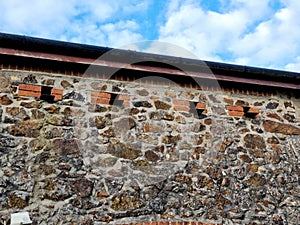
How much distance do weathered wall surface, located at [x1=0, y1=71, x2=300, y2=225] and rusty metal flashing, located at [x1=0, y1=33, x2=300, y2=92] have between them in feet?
0.65

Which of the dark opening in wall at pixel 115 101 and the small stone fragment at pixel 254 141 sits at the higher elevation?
the dark opening in wall at pixel 115 101

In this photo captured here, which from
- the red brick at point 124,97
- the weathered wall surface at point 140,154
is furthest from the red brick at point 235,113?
the red brick at point 124,97

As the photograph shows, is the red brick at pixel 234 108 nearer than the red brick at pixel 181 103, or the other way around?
the red brick at pixel 181 103

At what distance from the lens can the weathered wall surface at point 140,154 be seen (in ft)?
12.9

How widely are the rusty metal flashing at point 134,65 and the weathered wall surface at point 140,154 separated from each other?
200 millimetres

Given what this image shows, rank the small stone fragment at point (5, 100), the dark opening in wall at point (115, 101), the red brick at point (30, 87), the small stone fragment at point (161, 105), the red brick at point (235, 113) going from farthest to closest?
the red brick at point (235, 113) < the small stone fragment at point (161, 105) < the dark opening in wall at point (115, 101) < the red brick at point (30, 87) < the small stone fragment at point (5, 100)

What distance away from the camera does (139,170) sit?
4.29 meters

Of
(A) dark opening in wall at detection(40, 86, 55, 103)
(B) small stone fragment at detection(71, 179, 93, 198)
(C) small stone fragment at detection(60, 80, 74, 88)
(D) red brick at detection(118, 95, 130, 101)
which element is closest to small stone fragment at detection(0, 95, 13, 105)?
(A) dark opening in wall at detection(40, 86, 55, 103)

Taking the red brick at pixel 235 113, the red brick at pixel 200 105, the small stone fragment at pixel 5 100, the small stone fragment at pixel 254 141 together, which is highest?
the red brick at pixel 200 105

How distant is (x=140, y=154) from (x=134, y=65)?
1.13 meters

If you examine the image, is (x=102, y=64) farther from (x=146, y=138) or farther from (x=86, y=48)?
(x=146, y=138)

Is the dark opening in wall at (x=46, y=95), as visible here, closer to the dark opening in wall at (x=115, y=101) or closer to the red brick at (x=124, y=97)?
the dark opening in wall at (x=115, y=101)

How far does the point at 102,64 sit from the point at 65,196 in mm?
1631

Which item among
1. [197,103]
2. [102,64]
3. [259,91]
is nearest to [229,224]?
[197,103]
